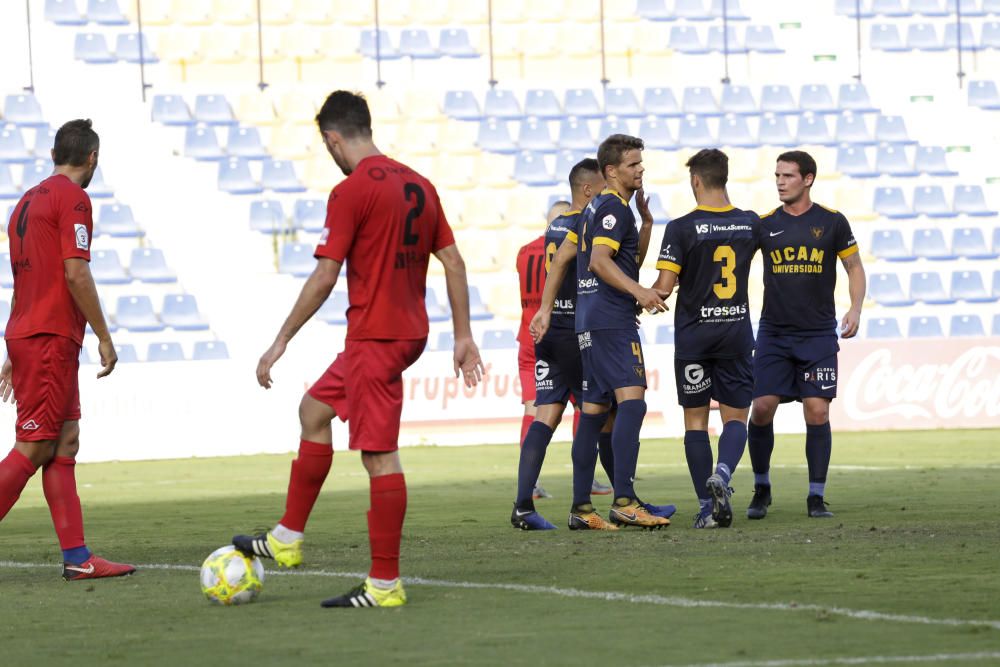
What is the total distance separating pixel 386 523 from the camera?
6.31m

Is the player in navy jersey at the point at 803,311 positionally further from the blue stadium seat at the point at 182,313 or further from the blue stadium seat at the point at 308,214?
the blue stadium seat at the point at 308,214

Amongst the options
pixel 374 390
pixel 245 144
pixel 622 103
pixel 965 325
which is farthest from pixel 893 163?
pixel 374 390

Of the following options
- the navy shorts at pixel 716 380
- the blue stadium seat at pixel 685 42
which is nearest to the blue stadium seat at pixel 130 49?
the blue stadium seat at pixel 685 42

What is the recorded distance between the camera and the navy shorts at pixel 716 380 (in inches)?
369

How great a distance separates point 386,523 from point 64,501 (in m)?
2.12

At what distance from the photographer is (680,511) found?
409 inches

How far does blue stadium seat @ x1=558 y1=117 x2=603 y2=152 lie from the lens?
24.3m

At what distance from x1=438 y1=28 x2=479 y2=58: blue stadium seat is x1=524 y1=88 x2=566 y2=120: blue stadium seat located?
1.20m

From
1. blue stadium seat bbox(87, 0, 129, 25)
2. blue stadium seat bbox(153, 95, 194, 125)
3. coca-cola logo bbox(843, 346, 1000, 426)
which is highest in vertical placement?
blue stadium seat bbox(87, 0, 129, 25)

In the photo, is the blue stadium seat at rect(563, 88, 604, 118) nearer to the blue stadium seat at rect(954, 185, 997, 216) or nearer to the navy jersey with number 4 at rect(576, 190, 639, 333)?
the blue stadium seat at rect(954, 185, 997, 216)

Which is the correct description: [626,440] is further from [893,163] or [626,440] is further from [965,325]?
[893,163]

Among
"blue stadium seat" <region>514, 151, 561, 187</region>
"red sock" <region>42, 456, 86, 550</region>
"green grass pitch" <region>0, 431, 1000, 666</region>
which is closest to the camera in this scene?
"green grass pitch" <region>0, 431, 1000, 666</region>

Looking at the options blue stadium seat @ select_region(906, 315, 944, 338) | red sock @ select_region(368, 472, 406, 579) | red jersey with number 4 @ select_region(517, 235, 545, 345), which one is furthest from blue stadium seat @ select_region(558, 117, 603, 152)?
red sock @ select_region(368, 472, 406, 579)

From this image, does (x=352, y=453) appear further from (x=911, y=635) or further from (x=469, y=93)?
(x=911, y=635)
